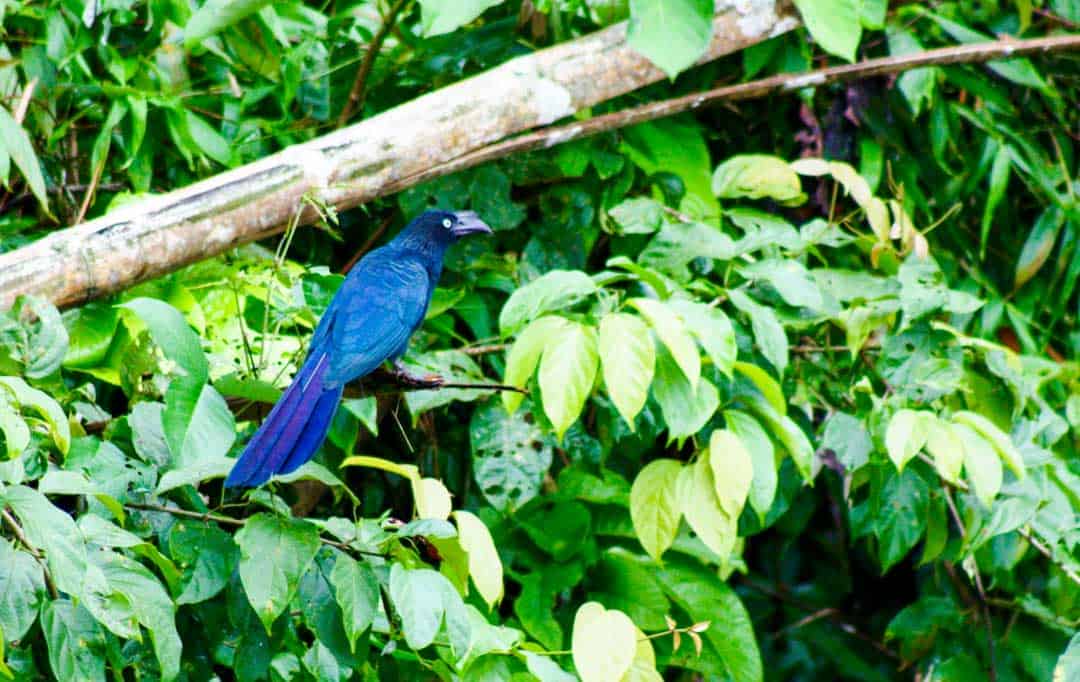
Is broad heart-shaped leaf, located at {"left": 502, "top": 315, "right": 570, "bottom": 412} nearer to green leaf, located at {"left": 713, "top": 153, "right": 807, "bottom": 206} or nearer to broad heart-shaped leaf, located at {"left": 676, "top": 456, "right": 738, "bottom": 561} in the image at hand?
broad heart-shaped leaf, located at {"left": 676, "top": 456, "right": 738, "bottom": 561}

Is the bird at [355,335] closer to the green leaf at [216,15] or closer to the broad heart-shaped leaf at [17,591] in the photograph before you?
the broad heart-shaped leaf at [17,591]

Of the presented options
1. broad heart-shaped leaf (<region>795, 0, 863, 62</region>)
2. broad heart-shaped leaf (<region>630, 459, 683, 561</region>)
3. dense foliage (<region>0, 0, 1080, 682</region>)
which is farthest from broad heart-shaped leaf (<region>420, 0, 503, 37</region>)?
broad heart-shaped leaf (<region>630, 459, 683, 561</region>)

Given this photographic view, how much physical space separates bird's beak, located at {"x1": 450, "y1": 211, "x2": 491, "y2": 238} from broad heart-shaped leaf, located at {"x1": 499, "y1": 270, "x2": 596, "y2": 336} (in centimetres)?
45

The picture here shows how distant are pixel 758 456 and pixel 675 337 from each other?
43 centimetres

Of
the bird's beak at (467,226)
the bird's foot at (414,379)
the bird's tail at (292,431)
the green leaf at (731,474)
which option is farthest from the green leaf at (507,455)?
the bird's tail at (292,431)

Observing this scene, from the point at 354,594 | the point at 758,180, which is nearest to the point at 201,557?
the point at 354,594

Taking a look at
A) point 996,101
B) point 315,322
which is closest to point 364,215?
point 315,322

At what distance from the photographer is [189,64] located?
389 cm

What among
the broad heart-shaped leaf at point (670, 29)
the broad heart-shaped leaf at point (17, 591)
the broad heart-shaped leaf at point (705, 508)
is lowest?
the broad heart-shaped leaf at point (705, 508)

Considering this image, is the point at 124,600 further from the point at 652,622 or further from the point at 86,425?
the point at 652,622

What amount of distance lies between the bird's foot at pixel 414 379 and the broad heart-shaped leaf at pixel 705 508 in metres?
0.53

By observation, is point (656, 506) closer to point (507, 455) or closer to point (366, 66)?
point (507, 455)

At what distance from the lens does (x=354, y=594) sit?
6.93 ft

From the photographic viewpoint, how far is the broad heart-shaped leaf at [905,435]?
268 cm
